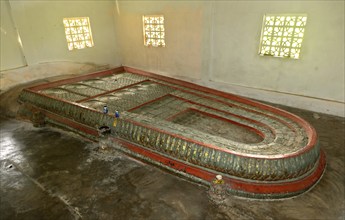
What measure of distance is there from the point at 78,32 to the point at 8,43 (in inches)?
76.6

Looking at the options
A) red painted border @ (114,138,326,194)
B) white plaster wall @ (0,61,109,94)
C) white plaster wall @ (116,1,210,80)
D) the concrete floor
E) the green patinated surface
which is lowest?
the concrete floor

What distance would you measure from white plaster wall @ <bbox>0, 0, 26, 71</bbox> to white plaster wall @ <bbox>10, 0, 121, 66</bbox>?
14 cm

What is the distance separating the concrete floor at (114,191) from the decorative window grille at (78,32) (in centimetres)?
398

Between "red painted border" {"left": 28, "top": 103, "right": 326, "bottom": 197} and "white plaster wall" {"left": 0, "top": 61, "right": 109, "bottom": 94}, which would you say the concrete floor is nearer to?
"red painted border" {"left": 28, "top": 103, "right": 326, "bottom": 197}

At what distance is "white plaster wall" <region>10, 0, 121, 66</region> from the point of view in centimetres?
615

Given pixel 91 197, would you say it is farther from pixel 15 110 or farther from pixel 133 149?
pixel 15 110

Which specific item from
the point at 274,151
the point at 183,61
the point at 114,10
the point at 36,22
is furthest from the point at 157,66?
the point at 274,151

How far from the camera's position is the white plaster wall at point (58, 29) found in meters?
6.15

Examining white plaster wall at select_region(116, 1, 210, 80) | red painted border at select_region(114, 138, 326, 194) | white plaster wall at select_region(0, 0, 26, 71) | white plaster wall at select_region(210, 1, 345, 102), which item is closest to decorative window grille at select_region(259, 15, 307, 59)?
white plaster wall at select_region(210, 1, 345, 102)

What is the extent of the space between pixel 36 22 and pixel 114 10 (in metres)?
2.56

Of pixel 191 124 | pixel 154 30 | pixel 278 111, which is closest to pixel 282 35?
pixel 278 111

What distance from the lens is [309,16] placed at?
16.0 feet

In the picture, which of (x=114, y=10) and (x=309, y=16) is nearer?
(x=309, y=16)

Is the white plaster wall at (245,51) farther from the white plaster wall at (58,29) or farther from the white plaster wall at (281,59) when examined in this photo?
the white plaster wall at (58,29)
